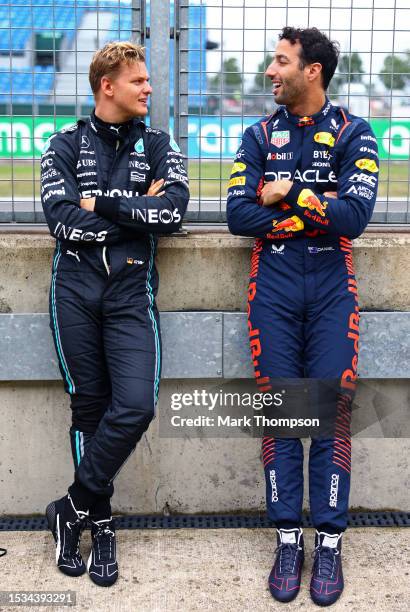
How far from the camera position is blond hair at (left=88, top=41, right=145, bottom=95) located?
11.9 feet

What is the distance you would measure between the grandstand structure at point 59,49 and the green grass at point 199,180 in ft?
0.97

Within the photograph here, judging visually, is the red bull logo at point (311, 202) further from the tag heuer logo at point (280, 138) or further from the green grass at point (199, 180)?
the green grass at point (199, 180)

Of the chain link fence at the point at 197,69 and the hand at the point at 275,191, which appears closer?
the hand at the point at 275,191

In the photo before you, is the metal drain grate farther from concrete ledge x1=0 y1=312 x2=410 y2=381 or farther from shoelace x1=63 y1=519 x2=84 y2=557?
concrete ledge x1=0 y1=312 x2=410 y2=381

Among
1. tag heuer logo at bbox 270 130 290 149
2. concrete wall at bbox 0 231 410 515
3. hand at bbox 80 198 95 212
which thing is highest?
tag heuer logo at bbox 270 130 290 149

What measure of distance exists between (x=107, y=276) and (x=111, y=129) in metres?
0.61

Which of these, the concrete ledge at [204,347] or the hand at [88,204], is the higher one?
the hand at [88,204]

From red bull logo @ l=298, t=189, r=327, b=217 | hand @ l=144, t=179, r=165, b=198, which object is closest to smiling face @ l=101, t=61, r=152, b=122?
hand @ l=144, t=179, r=165, b=198

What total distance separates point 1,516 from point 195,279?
1472 mm

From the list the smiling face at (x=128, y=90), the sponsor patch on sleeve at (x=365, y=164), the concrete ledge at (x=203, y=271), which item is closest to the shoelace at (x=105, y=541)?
the concrete ledge at (x=203, y=271)

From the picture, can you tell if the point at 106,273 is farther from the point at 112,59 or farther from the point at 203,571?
the point at 203,571

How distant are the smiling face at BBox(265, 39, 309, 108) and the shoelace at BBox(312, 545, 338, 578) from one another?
1835 mm

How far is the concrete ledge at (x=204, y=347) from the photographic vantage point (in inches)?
159

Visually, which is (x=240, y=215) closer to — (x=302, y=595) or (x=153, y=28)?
(x=153, y=28)
